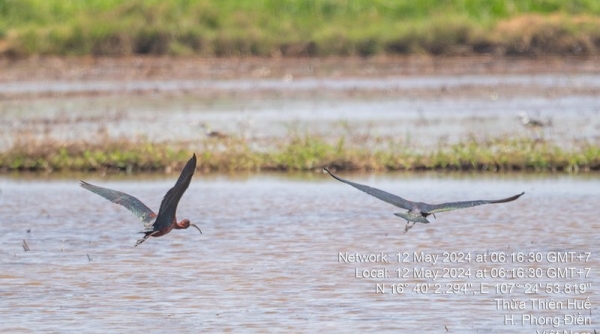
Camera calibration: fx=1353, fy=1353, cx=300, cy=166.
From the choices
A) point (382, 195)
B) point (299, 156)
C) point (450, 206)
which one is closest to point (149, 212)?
point (382, 195)

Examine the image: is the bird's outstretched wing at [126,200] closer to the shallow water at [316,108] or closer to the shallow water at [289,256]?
the shallow water at [289,256]

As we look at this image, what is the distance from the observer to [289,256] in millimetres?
9062

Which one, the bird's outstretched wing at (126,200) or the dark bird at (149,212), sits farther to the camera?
the bird's outstretched wing at (126,200)

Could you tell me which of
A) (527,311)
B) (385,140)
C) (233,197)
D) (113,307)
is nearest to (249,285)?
(113,307)

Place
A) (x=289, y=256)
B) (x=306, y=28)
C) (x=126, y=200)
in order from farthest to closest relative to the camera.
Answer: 1. (x=306, y=28)
2. (x=289, y=256)
3. (x=126, y=200)

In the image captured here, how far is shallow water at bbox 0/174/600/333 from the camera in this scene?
7.27m

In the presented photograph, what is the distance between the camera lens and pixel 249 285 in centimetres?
812

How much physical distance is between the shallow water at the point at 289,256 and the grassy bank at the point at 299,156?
186 mm

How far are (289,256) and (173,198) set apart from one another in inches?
103

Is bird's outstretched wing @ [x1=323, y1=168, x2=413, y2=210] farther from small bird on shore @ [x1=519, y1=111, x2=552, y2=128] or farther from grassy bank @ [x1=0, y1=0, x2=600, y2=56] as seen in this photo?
grassy bank @ [x1=0, y1=0, x2=600, y2=56]

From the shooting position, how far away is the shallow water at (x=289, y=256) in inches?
286

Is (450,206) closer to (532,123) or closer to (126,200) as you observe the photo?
(126,200)

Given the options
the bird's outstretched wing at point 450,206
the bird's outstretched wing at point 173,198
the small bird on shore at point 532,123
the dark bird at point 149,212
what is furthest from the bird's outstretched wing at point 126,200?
the small bird on shore at point 532,123

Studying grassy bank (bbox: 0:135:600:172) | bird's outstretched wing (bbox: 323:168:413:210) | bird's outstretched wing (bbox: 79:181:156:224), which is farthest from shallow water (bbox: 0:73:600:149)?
bird's outstretched wing (bbox: 79:181:156:224)
